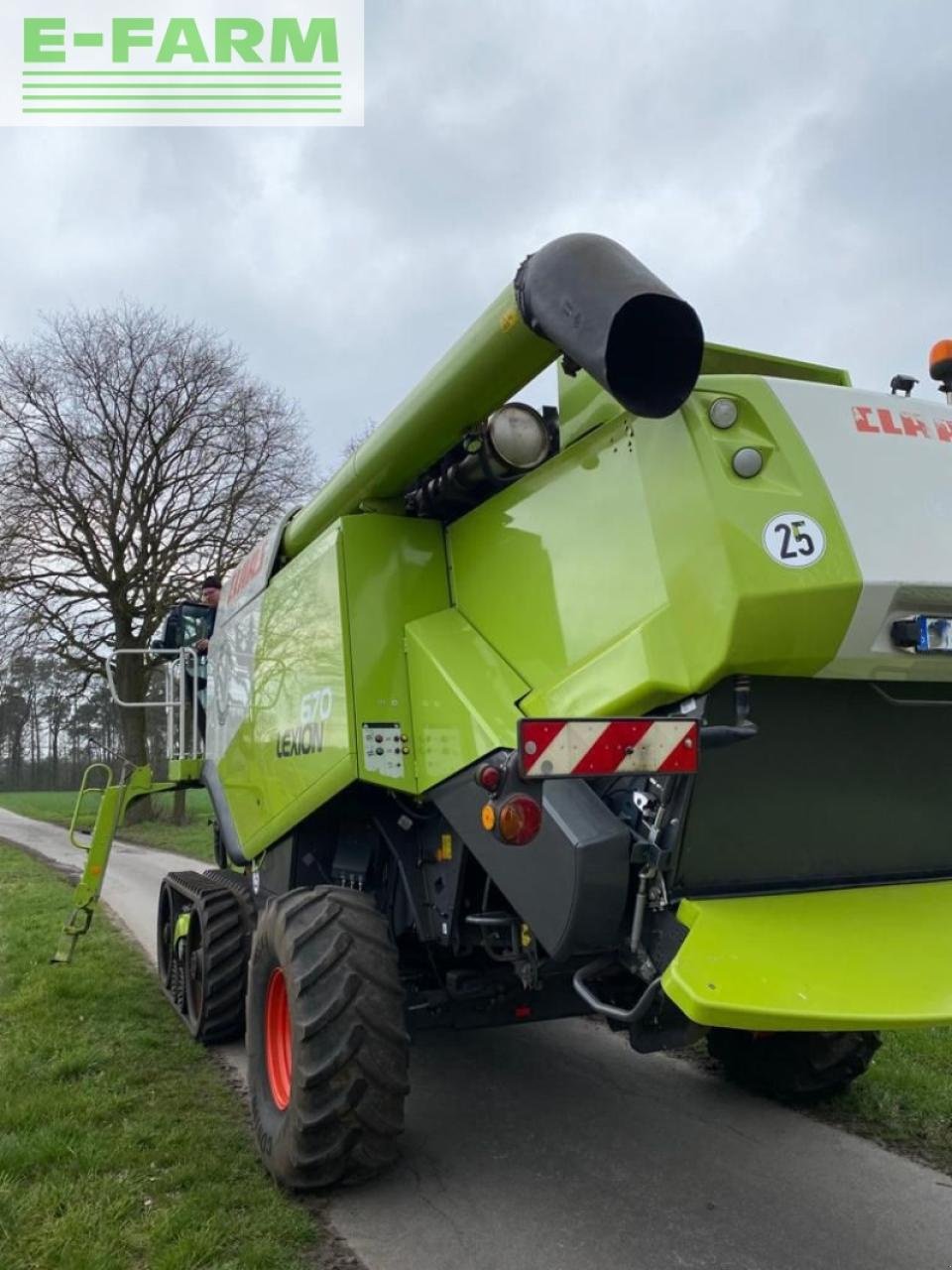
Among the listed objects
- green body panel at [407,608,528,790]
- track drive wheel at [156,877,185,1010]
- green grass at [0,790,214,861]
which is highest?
green body panel at [407,608,528,790]

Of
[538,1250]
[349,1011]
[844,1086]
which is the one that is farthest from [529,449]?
[844,1086]

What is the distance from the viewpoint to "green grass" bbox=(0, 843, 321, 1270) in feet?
10.4

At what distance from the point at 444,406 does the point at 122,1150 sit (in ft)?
10.3

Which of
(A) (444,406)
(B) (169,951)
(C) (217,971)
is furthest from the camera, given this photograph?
(B) (169,951)

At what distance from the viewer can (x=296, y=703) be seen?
460 cm

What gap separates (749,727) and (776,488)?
2.19ft

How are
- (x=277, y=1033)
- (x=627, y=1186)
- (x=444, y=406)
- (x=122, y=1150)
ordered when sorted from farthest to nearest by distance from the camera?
(x=277, y=1033)
(x=122, y=1150)
(x=627, y=1186)
(x=444, y=406)

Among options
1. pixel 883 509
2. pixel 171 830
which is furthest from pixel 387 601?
pixel 171 830

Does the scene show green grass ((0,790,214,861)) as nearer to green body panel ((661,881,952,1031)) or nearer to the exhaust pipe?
the exhaust pipe

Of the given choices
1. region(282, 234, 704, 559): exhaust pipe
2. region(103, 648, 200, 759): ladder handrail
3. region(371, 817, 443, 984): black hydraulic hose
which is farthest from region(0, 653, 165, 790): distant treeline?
region(282, 234, 704, 559): exhaust pipe

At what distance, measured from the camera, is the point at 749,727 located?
2.77m

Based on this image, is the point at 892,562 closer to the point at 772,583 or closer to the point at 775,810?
the point at 772,583

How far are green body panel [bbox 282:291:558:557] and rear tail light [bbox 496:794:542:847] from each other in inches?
55.8

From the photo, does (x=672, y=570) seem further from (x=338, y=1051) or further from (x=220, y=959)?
(x=220, y=959)
